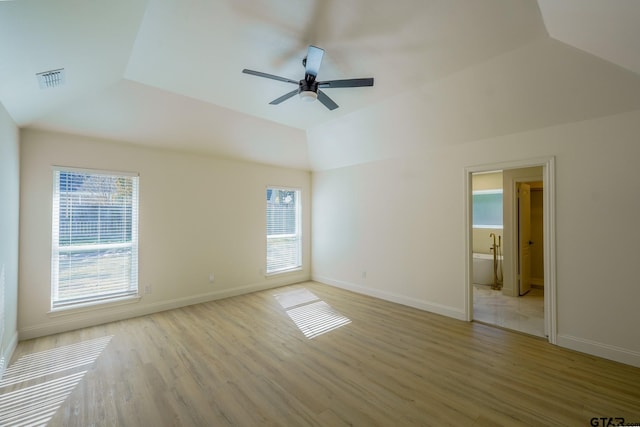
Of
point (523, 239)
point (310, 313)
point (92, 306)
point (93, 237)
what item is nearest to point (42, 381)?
point (92, 306)

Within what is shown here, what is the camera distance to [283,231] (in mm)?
6129

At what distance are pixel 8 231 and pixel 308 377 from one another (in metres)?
3.43

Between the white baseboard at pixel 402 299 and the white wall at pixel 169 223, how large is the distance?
102 centimetres

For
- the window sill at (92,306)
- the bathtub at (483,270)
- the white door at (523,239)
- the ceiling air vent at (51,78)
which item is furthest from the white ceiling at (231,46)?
the bathtub at (483,270)

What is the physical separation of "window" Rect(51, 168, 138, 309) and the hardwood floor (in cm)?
54

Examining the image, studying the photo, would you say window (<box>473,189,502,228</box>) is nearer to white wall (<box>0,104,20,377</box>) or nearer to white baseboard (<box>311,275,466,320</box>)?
white baseboard (<box>311,275,466,320</box>)

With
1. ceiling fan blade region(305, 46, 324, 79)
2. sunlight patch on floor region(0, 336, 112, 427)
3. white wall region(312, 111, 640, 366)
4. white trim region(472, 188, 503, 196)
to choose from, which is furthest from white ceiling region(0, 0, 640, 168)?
white trim region(472, 188, 503, 196)

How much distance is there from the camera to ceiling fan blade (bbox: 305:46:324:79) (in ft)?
7.72

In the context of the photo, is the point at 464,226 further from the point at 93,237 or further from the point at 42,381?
the point at 93,237

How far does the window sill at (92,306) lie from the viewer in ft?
11.7

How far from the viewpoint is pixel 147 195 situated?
427 centimetres

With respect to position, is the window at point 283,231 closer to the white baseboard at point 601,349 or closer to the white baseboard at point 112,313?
the white baseboard at point 112,313

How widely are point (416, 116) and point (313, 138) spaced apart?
7.03 feet

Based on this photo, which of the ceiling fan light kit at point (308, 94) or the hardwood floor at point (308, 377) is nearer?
the hardwood floor at point (308, 377)
